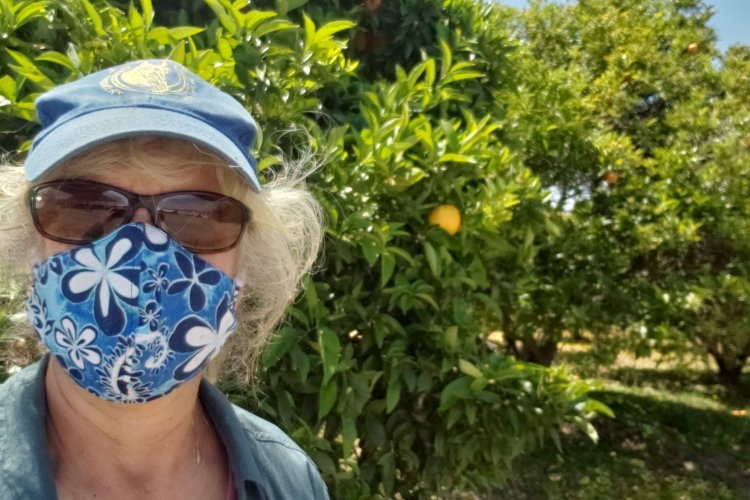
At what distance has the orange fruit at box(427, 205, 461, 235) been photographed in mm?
2363

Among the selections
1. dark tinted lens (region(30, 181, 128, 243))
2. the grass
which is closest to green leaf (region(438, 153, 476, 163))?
dark tinted lens (region(30, 181, 128, 243))

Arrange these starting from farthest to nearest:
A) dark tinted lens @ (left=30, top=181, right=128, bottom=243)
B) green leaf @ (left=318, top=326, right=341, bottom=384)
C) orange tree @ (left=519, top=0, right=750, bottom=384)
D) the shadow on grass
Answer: the shadow on grass → orange tree @ (left=519, top=0, right=750, bottom=384) → green leaf @ (left=318, top=326, right=341, bottom=384) → dark tinted lens @ (left=30, top=181, right=128, bottom=243)

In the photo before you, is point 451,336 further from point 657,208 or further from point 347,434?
point 657,208

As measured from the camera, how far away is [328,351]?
80.0 inches

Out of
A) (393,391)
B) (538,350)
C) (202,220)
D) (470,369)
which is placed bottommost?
(538,350)

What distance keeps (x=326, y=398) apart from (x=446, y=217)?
65cm

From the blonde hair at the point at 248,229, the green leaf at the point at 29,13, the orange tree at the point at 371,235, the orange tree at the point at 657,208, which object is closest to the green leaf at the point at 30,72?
the orange tree at the point at 371,235

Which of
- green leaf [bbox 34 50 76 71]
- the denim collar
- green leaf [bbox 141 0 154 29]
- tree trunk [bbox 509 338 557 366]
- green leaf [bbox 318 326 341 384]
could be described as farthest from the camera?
tree trunk [bbox 509 338 557 366]

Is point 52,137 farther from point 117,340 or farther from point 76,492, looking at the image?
point 76,492

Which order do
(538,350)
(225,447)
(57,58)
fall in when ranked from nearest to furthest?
(225,447), (57,58), (538,350)

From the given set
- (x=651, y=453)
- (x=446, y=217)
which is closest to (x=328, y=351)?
(x=446, y=217)

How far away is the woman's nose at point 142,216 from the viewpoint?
48.6 inches

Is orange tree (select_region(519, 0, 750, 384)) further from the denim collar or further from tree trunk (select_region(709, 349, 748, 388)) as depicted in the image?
the denim collar

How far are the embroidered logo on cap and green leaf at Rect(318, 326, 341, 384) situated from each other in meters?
0.93
